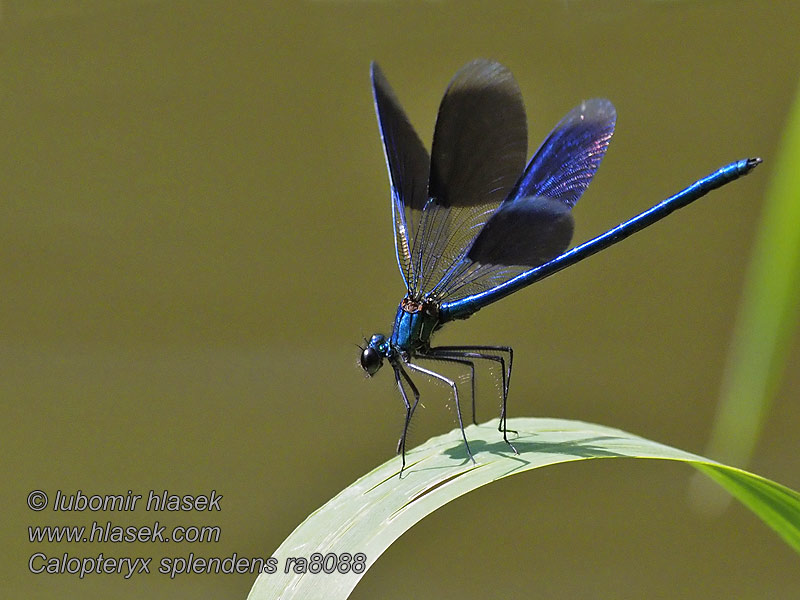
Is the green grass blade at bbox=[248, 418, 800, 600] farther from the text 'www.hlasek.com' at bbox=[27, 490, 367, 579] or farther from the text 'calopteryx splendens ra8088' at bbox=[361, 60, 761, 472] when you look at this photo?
the text 'calopteryx splendens ra8088' at bbox=[361, 60, 761, 472]

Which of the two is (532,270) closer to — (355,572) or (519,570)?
(355,572)

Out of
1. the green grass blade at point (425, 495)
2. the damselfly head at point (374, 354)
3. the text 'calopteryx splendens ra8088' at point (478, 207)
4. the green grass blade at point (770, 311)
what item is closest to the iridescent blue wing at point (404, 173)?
the text 'calopteryx splendens ra8088' at point (478, 207)

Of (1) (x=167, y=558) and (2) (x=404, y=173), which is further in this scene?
(1) (x=167, y=558)

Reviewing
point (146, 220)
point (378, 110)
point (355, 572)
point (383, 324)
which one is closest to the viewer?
point (355, 572)

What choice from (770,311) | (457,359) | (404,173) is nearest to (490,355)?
(457,359)

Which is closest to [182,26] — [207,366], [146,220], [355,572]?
[146,220]

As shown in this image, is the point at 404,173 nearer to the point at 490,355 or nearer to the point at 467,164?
the point at 467,164

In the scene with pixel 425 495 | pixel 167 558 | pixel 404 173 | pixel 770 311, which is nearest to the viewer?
pixel 425 495

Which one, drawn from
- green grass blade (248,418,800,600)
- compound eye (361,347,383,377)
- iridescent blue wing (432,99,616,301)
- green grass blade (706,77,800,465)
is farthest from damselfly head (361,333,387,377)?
green grass blade (706,77,800,465)
